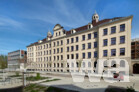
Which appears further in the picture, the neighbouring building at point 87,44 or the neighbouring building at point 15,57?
the neighbouring building at point 15,57

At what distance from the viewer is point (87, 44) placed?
28344 millimetres

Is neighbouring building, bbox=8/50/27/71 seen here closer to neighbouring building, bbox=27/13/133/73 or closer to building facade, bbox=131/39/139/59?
neighbouring building, bbox=27/13/133/73

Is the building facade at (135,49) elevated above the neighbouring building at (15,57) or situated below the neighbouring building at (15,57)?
above

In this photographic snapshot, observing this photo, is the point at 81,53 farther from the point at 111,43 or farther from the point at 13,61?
the point at 13,61

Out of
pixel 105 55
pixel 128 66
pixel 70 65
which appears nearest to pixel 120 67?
pixel 128 66

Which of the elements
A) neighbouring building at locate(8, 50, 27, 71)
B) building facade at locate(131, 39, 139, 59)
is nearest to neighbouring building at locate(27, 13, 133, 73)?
building facade at locate(131, 39, 139, 59)

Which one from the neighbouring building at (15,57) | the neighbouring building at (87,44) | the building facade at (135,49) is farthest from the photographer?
the neighbouring building at (15,57)

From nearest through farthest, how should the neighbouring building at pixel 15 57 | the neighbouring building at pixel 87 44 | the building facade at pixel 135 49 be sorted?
the neighbouring building at pixel 87 44, the building facade at pixel 135 49, the neighbouring building at pixel 15 57

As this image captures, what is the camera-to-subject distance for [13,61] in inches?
2638

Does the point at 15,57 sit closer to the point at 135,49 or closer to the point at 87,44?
the point at 87,44

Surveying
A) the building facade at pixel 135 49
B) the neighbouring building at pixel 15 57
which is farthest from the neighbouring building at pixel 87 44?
the neighbouring building at pixel 15 57

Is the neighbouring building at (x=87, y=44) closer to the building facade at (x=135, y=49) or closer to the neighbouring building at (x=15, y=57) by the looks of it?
the building facade at (x=135, y=49)

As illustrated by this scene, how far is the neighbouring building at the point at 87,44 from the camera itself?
21.8 m

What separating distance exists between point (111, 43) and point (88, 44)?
7300 millimetres
